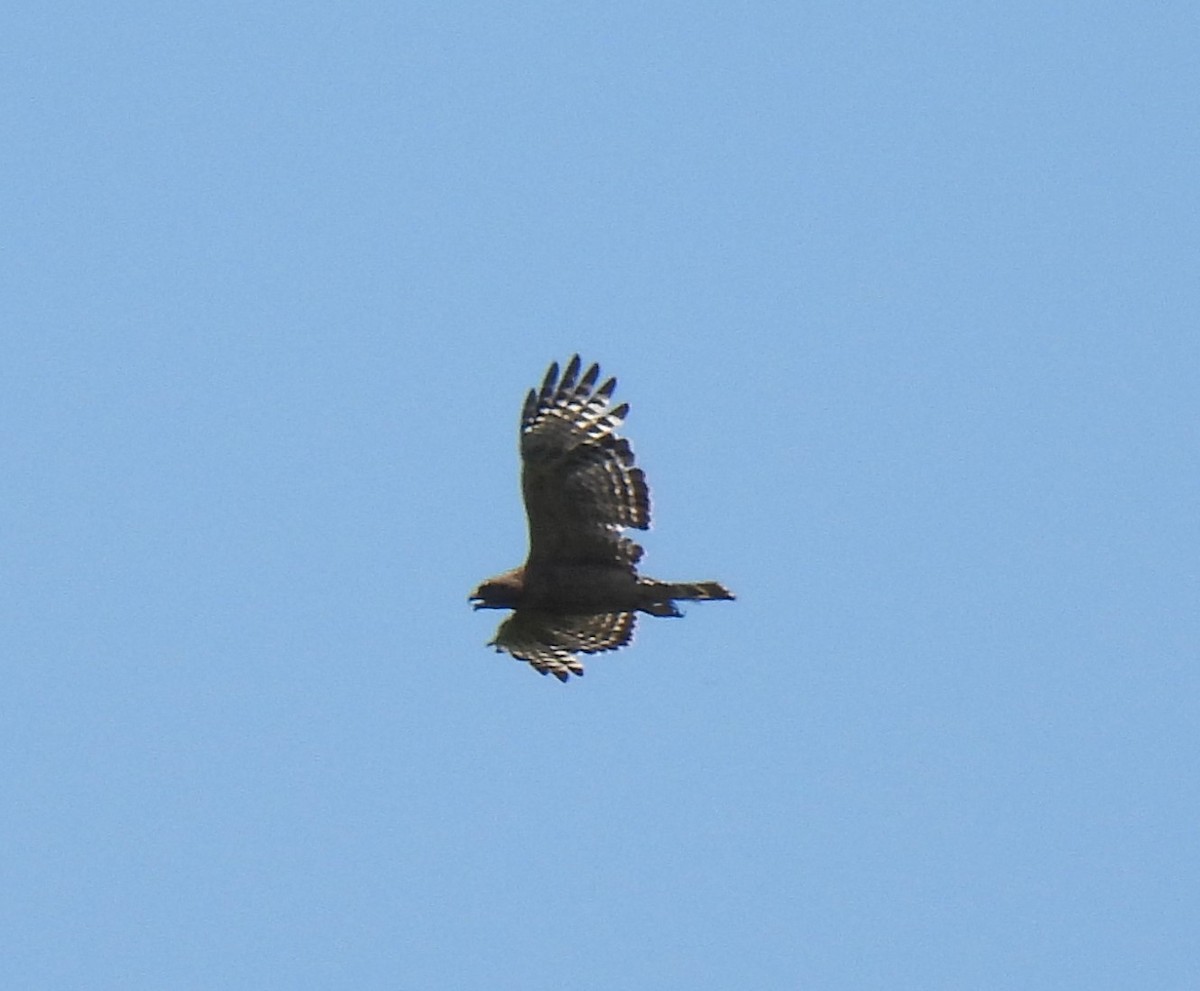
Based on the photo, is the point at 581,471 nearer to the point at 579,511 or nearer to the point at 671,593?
the point at 579,511

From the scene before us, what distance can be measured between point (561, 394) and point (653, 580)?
5.40 ft

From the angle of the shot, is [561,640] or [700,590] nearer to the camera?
[700,590]

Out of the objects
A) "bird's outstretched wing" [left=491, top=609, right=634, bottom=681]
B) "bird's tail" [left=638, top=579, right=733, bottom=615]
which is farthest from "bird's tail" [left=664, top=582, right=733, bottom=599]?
"bird's outstretched wing" [left=491, top=609, right=634, bottom=681]

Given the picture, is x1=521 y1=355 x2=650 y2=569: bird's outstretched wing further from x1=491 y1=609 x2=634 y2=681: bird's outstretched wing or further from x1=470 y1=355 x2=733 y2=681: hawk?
x1=491 y1=609 x2=634 y2=681: bird's outstretched wing

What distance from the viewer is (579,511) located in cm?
2005

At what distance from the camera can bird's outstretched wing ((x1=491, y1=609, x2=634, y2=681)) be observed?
21094 mm

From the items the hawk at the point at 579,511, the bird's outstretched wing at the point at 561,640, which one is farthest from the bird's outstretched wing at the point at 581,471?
the bird's outstretched wing at the point at 561,640

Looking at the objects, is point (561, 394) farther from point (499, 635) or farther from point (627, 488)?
point (499, 635)

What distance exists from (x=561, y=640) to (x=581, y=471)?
188 centimetres

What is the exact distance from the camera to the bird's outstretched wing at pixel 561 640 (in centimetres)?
2109

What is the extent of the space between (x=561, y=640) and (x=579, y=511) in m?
1.59

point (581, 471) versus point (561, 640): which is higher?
point (581, 471)

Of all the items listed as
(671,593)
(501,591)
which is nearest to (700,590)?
(671,593)

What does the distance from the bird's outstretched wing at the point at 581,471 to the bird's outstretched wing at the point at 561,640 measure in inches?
44.9
